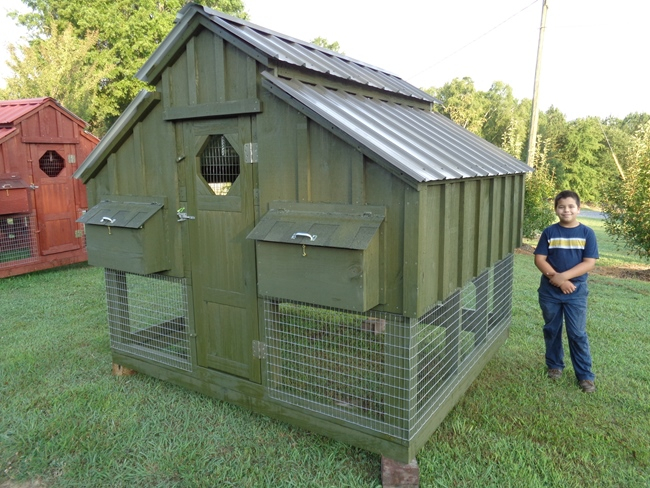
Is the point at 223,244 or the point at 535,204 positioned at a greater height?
the point at 223,244

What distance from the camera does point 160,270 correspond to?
14.1 ft

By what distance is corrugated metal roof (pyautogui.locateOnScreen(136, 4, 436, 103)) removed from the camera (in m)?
3.49

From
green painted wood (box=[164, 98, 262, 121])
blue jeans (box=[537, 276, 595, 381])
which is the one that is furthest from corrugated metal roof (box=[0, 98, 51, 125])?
blue jeans (box=[537, 276, 595, 381])

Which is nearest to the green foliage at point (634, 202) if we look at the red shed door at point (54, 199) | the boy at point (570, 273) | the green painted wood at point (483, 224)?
the boy at point (570, 273)

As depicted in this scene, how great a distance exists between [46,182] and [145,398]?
6738 mm

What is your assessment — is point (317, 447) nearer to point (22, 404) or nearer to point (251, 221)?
point (251, 221)

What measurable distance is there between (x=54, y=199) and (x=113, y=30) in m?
16.8

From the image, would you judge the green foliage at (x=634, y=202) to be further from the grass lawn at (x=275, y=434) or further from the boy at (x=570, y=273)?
the boy at (x=570, y=273)

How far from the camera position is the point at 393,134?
11.8 feet

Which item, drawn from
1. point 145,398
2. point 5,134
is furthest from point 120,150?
point 5,134

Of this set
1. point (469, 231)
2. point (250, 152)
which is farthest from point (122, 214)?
point (469, 231)

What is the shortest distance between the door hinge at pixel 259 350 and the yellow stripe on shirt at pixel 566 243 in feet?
9.39

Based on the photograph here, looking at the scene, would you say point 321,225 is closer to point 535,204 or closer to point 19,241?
point 19,241

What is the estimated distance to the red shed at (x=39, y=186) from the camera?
28.4 feet
